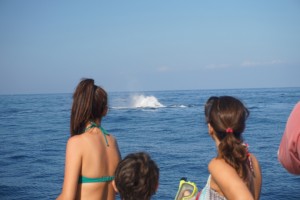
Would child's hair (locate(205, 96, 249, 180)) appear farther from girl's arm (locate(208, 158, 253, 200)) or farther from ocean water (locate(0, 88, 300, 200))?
ocean water (locate(0, 88, 300, 200))

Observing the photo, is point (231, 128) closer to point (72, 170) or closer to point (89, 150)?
point (89, 150)

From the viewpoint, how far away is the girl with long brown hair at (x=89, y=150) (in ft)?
8.98

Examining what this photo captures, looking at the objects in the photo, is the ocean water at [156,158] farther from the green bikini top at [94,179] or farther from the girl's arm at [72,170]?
the girl's arm at [72,170]

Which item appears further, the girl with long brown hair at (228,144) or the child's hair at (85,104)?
the child's hair at (85,104)

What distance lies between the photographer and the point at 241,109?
100 inches

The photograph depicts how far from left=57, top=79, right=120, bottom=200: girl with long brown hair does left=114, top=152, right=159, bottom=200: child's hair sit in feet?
1.27

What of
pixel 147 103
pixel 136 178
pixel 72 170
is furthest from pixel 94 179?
pixel 147 103

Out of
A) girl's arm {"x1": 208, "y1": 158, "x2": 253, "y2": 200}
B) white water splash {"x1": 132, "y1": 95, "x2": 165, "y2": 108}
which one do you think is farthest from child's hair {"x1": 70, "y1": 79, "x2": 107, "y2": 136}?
white water splash {"x1": 132, "y1": 95, "x2": 165, "y2": 108}

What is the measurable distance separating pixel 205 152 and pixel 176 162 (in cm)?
249

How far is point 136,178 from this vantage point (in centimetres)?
245

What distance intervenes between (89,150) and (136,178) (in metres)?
0.54

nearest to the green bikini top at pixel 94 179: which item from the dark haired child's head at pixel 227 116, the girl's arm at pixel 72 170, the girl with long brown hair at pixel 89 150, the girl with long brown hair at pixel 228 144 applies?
the girl with long brown hair at pixel 89 150

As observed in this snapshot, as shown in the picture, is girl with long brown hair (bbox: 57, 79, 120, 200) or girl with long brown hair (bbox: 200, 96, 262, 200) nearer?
girl with long brown hair (bbox: 200, 96, 262, 200)

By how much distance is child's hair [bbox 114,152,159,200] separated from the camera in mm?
2445
